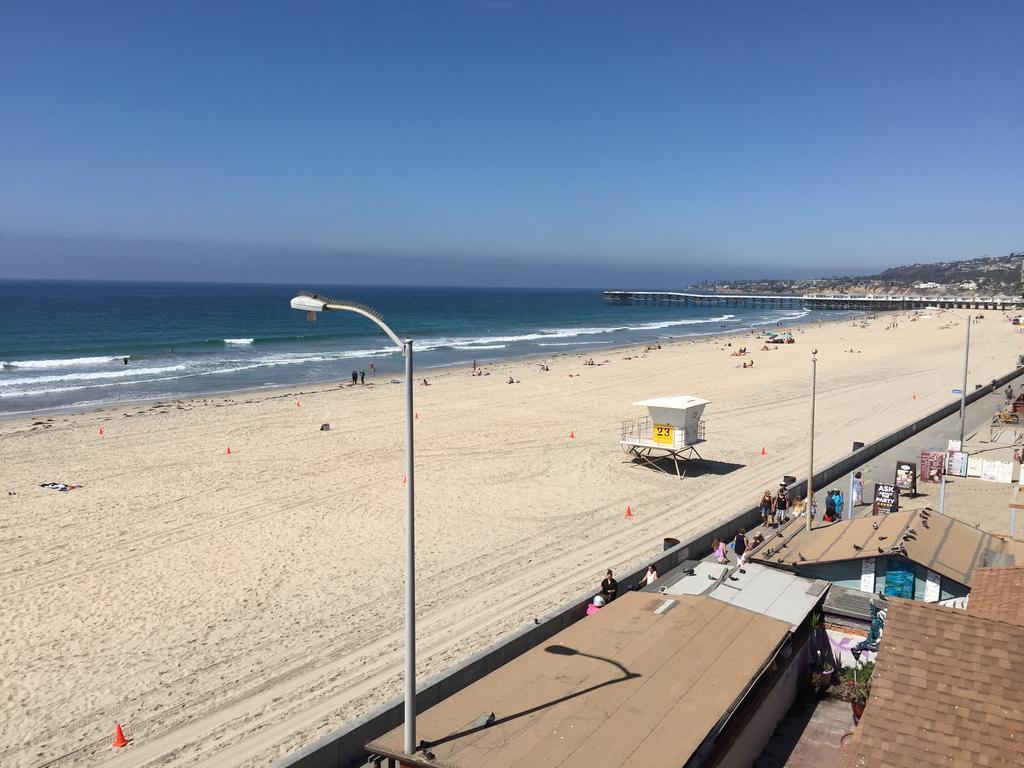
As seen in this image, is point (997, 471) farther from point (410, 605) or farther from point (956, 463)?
point (410, 605)

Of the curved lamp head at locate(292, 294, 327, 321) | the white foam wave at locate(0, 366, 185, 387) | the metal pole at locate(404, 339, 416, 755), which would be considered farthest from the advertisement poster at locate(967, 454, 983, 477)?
the white foam wave at locate(0, 366, 185, 387)

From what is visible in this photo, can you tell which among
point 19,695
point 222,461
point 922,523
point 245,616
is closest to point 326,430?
point 222,461

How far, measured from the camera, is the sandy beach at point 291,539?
31.3ft

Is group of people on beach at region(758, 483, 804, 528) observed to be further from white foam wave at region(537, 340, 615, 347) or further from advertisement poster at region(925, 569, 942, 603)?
white foam wave at region(537, 340, 615, 347)

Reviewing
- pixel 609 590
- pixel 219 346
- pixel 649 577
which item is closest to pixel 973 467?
pixel 649 577

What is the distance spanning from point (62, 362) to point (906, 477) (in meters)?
52.7

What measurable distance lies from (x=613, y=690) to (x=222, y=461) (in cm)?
1841

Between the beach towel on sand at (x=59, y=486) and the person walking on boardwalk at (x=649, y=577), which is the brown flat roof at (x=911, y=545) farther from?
the beach towel on sand at (x=59, y=486)

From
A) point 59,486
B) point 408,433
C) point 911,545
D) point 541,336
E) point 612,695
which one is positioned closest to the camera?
point 408,433

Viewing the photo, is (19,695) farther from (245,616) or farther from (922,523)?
(922,523)

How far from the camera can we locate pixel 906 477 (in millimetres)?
17219

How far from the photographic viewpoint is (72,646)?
11.0 metres

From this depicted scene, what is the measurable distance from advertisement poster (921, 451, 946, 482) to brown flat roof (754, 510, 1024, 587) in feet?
27.0

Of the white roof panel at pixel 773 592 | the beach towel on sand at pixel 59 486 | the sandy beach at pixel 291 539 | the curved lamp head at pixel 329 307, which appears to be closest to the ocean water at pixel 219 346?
the sandy beach at pixel 291 539
